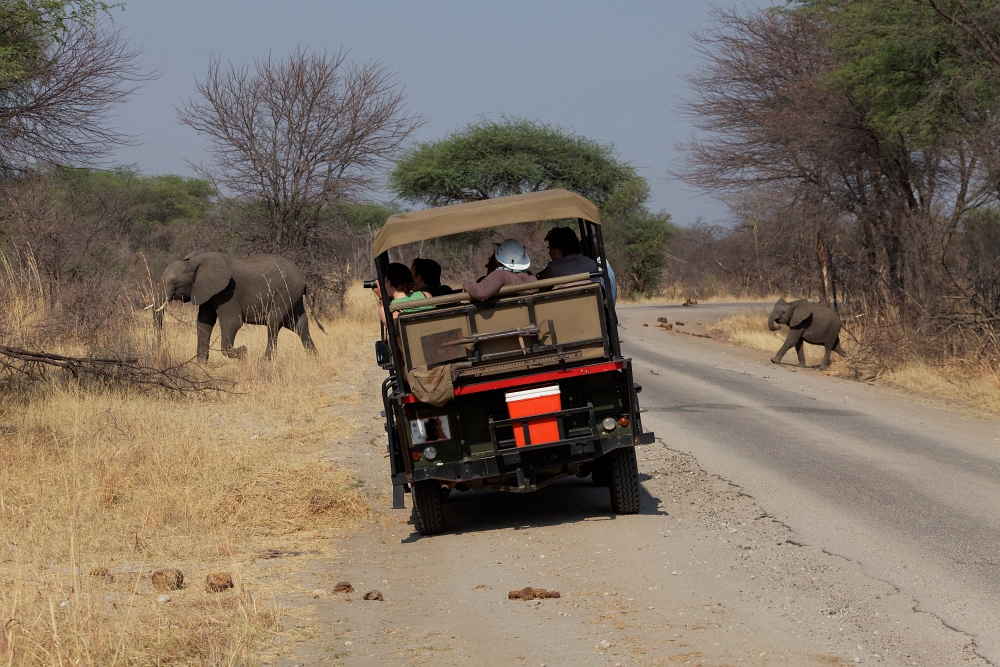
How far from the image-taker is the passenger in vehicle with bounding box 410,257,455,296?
342 inches

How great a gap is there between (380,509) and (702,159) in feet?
65.1

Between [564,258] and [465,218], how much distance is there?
2.95 ft

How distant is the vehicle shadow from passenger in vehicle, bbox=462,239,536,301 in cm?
174

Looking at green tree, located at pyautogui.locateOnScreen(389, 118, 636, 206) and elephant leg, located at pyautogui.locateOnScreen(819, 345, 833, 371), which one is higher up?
green tree, located at pyautogui.locateOnScreen(389, 118, 636, 206)

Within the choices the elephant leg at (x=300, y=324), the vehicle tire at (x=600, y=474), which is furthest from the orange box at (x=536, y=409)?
the elephant leg at (x=300, y=324)

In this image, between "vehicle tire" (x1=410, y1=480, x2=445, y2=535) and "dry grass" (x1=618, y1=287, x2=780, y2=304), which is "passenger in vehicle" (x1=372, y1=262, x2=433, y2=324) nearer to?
"vehicle tire" (x1=410, y1=480, x2=445, y2=535)

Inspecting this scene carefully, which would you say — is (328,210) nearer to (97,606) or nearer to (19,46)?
(19,46)

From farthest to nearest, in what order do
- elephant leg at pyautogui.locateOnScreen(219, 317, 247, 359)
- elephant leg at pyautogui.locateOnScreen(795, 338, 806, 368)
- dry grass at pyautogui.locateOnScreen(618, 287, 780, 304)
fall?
dry grass at pyautogui.locateOnScreen(618, 287, 780, 304)
elephant leg at pyautogui.locateOnScreen(795, 338, 806, 368)
elephant leg at pyautogui.locateOnScreen(219, 317, 247, 359)

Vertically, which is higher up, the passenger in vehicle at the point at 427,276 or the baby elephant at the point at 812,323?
the passenger in vehicle at the point at 427,276

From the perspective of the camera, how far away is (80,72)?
13.3 m

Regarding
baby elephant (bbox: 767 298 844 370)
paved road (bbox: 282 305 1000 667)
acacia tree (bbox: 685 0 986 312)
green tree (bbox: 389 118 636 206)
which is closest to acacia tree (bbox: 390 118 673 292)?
green tree (bbox: 389 118 636 206)

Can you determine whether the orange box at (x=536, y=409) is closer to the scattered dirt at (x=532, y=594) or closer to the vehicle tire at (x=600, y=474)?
the vehicle tire at (x=600, y=474)

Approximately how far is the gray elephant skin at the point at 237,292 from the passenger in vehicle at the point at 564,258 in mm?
9600

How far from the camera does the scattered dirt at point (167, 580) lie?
6.45m
